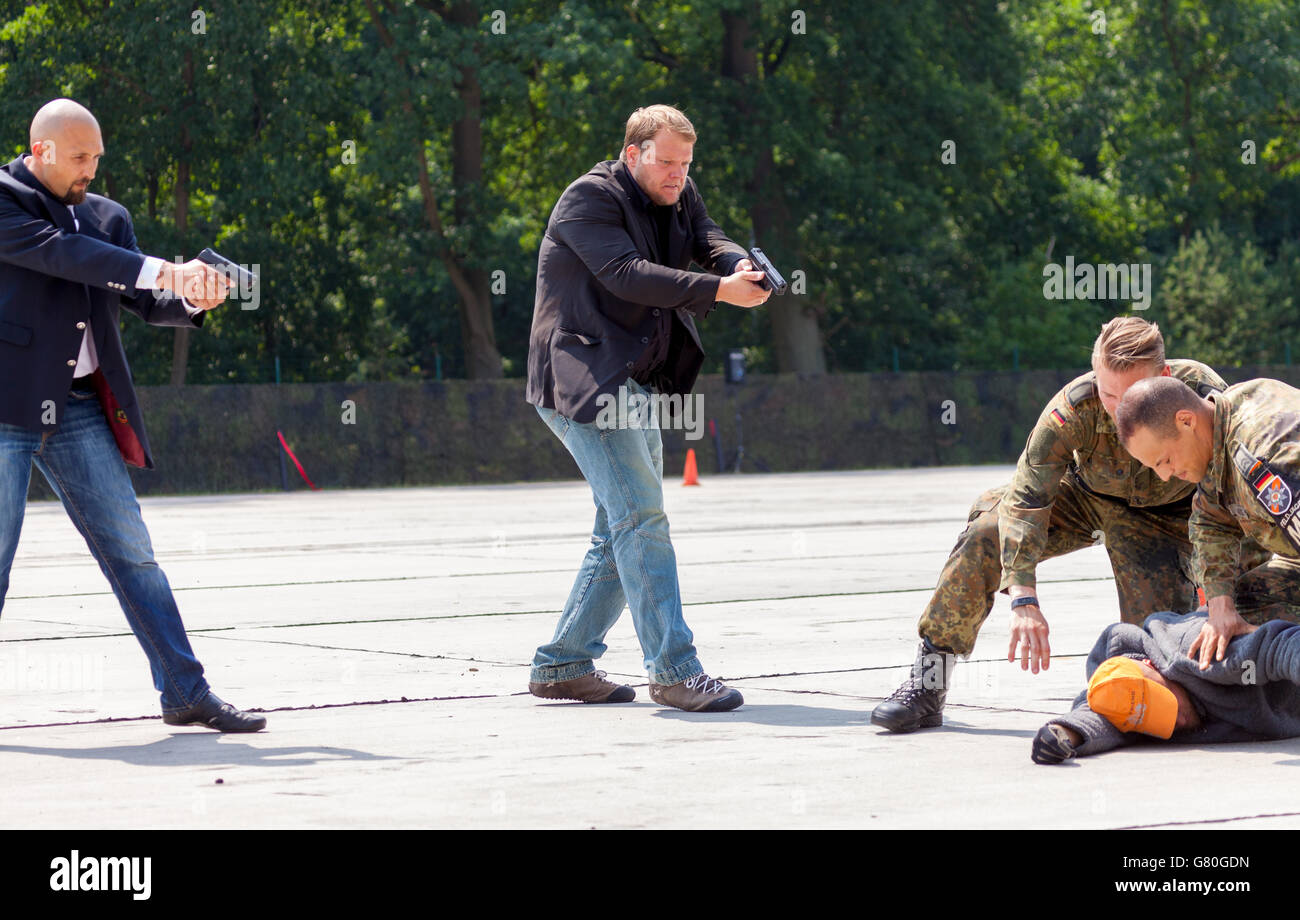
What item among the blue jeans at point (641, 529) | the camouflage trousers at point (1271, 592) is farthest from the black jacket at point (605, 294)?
the camouflage trousers at point (1271, 592)

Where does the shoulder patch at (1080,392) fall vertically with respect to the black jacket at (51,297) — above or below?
below

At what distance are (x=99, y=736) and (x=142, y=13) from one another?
100ft

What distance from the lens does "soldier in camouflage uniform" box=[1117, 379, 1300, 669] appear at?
551 cm

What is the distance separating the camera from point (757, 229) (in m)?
42.0

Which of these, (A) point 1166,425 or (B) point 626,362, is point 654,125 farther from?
(A) point 1166,425

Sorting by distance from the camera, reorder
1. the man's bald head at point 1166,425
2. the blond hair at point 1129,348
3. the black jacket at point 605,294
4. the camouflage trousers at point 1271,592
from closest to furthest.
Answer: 1. the man's bald head at point 1166,425
2. the blond hair at point 1129,348
3. the camouflage trousers at point 1271,592
4. the black jacket at point 605,294

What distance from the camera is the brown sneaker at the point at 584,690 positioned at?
7.14 meters

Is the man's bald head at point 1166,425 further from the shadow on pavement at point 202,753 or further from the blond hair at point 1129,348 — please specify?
the shadow on pavement at point 202,753

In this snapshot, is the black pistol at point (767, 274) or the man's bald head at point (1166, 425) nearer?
the man's bald head at point (1166, 425)

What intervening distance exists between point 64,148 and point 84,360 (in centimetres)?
71

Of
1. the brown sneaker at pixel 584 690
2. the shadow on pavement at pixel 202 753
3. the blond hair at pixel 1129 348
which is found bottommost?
the shadow on pavement at pixel 202 753

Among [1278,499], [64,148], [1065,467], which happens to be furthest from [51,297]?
[1278,499]

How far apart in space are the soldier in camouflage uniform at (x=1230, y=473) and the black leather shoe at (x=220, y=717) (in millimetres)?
3070
